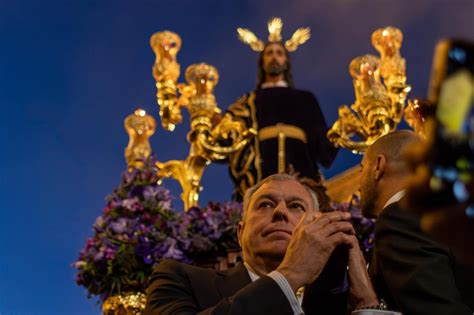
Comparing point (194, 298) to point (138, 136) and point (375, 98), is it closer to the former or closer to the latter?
point (375, 98)

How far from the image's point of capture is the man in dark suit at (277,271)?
1609 millimetres

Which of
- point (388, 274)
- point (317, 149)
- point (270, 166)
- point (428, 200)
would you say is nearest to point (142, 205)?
point (270, 166)

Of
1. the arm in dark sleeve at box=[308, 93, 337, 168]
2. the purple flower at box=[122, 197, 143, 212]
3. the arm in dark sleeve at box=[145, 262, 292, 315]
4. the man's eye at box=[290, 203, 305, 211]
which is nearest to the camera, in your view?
the arm in dark sleeve at box=[145, 262, 292, 315]

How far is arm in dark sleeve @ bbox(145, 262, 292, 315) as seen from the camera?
1.60 meters

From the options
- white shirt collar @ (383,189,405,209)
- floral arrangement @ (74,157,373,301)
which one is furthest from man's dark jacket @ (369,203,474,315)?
floral arrangement @ (74,157,373,301)

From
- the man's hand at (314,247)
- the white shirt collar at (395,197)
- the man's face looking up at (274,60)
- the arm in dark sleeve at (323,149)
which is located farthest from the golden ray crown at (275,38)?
the man's hand at (314,247)

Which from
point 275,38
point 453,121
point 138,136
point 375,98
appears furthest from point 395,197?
point 275,38

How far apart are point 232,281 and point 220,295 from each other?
9 cm

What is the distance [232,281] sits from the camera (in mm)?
2086

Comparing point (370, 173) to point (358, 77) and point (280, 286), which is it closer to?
point (280, 286)

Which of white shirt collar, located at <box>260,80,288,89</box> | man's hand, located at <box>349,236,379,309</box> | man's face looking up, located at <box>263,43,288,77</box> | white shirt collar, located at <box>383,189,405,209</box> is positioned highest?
man's face looking up, located at <box>263,43,288,77</box>

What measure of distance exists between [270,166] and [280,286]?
3125 millimetres

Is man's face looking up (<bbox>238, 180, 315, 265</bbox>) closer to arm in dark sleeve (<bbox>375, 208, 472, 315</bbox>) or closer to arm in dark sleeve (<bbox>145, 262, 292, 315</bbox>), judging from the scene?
arm in dark sleeve (<bbox>145, 262, 292, 315</bbox>)

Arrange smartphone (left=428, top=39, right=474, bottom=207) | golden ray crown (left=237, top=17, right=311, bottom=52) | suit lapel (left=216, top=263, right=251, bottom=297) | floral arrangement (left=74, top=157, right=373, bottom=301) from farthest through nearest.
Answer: golden ray crown (left=237, top=17, right=311, bottom=52) → floral arrangement (left=74, top=157, right=373, bottom=301) → suit lapel (left=216, top=263, right=251, bottom=297) → smartphone (left=428, top=39, right=474, bottom=207)
